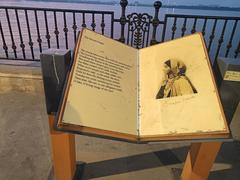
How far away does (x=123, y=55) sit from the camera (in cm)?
175

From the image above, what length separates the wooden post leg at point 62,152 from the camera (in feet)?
5.34

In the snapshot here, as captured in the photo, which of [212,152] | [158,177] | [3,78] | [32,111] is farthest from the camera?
[3,78]

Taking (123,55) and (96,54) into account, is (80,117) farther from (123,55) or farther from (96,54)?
(123,55)

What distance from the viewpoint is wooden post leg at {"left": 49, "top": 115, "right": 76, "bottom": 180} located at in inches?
64.1

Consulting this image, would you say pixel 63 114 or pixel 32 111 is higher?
pixel 63 114

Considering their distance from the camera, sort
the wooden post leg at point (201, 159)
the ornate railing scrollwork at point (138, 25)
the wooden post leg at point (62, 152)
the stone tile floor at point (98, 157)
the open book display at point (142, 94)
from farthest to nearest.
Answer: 1. the ornate railing scrollwork at point (138, 25)
2. the stone tile floor at point (98, 157)
3. the wooden post leg at point (201, 159)
4. the wooden post leg at point (62, 152)
5. the open book display at point (142, 94)

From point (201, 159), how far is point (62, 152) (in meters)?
1.17

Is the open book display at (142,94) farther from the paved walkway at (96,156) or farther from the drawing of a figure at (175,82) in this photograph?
the paved walkway at (96,156)

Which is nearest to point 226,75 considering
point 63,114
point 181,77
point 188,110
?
point 181,77

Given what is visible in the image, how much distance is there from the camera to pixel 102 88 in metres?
1.37

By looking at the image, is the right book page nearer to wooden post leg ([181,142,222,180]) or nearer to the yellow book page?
the yellow book page

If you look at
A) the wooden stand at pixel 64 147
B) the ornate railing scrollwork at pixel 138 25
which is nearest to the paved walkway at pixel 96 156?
the wooden stand at pixel 64 147

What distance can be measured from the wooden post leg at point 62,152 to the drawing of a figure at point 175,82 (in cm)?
80

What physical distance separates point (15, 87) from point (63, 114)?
9.85 feet
